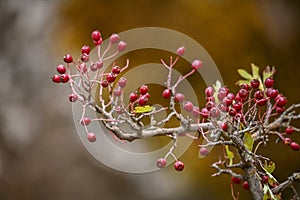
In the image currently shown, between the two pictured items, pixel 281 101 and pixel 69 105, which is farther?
pixel 69 105

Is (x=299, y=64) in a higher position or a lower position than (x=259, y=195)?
higher

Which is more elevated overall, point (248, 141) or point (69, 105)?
point (69, 105)

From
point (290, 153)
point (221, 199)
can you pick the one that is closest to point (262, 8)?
point (290, 153)

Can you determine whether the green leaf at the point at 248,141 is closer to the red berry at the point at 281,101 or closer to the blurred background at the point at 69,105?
the red berry at the point at 281,101

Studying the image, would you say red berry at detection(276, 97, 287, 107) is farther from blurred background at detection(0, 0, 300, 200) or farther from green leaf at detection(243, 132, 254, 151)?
blurred background at detection(0, 0, 300, 200)

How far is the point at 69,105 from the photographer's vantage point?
1.65 m

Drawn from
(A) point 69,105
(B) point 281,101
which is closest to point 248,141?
(B) point 281,101

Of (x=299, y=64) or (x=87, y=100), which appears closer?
(x=87, y=100)

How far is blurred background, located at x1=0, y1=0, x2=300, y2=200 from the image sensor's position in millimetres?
1557

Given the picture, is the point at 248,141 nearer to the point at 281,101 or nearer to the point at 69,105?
the point at 281,101

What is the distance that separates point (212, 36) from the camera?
159 centimetres

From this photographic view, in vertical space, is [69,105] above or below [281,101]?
above

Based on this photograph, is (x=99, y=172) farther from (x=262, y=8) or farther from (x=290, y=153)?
(x=262, y=8)

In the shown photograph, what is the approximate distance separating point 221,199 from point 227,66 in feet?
1.48
